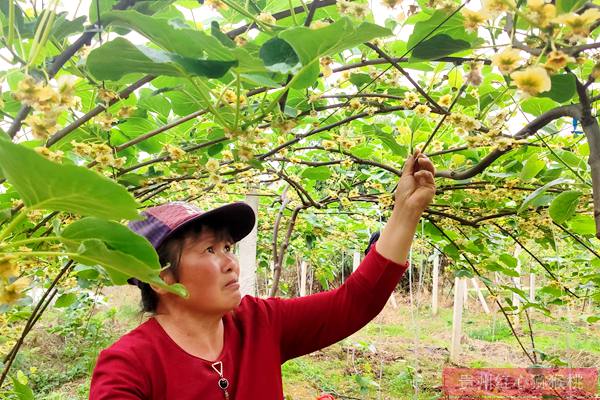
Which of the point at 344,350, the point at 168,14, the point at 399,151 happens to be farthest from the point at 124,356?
the point at 344,350

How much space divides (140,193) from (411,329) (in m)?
7.02

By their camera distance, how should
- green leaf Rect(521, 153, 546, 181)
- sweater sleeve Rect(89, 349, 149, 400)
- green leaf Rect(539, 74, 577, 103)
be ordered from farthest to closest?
green leaf Rect(521, 153, 546, 181) → sweater sleeve Rect(89, 349, 149, 400) → green leaf Rect(539, 74, 577, 103)

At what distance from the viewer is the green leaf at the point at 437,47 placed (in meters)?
0.61

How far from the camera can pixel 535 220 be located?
1688 mm

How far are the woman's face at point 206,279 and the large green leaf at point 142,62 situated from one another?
565mm

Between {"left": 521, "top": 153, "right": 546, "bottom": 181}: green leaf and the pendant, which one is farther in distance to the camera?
{"left": 521, "top": 153, "right": 546, "bottom": 181}: green leaf

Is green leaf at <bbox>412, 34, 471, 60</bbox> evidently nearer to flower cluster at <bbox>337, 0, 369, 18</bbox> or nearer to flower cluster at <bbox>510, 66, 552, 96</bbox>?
flower cluster at <bbox>337, 0, 369, 18</bbox>

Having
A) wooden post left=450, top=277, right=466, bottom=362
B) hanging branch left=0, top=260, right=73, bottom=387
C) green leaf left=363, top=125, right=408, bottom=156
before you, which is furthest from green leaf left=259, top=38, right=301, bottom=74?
wooden post left=450, top=277, right=466, bottom=362

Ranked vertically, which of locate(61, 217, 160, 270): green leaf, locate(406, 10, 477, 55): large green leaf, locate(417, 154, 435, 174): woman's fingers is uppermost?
locate(406, 10, 477, 55): large green leaf

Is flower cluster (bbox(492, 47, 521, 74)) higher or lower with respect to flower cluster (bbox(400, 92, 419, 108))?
lower

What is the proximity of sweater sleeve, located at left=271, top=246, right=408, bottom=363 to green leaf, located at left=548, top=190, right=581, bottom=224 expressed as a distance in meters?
0.31

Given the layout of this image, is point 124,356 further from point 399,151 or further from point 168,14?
point 399,151

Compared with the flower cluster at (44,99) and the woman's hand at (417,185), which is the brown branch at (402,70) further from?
the flower cluster at (44,99)

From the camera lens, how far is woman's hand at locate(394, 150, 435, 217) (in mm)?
999
